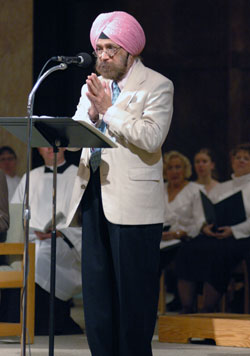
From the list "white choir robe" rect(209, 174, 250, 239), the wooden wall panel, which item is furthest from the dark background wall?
"white choir robe" rect(209, 174, 250, 239)

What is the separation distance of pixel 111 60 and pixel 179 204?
4732 mm

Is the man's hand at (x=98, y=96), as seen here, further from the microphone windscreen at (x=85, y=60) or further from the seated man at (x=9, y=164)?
the seated man at (x=9, y=164)

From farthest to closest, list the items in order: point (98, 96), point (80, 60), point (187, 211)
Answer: point (187, 211) < point (80, 60) < point (98, 96)

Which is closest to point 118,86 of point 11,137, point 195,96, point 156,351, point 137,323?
point 137,323

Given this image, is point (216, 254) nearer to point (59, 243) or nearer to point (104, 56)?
point (59, 243)

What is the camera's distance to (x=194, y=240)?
25.9 ft

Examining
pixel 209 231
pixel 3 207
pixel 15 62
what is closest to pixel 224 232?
pixel 209 231

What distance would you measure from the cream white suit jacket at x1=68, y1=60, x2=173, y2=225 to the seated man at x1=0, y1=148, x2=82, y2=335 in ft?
7.82

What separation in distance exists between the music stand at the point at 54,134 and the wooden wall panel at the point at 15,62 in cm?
552

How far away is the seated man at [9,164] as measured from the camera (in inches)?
343

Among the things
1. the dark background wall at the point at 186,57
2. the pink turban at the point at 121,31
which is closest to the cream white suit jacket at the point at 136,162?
the pink turban at the point at 121,31

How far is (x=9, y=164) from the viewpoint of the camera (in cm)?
873

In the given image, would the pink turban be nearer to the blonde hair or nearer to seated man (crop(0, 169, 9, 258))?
seated man (crop(0, 169, 9, 258))

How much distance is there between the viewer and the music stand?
3.44m
